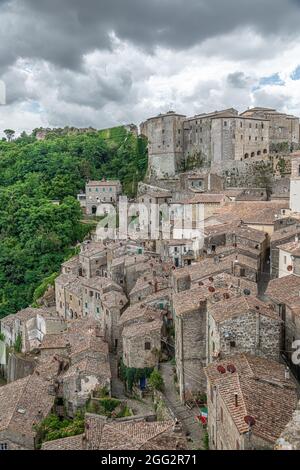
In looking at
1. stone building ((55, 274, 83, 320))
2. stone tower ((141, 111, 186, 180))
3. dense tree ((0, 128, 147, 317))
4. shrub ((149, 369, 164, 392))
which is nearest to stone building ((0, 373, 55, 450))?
shrub ((149, 369, 164, 392))

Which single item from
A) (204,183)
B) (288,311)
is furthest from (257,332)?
(204,183)

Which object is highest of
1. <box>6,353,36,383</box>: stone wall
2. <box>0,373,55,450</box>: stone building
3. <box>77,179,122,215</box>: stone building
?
<box>77,179,122,215</box>: stone building

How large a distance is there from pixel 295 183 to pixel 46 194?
155 ft

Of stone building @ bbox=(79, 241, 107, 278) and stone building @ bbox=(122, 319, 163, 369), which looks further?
stone building @ bbox=(79, 241, 107, 278)

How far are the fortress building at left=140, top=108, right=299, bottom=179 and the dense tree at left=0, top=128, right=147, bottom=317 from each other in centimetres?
724

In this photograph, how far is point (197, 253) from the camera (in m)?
42.7

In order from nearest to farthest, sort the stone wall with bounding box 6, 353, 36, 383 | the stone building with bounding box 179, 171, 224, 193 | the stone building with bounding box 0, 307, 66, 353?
the stone wall with bounding box 6, 353, 36, 383, the stone building with bounding box 0, 307, 66, 353, the stone building with bounding box 179, 171, 224, 193

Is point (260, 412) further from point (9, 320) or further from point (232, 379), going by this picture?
point (9, 320)

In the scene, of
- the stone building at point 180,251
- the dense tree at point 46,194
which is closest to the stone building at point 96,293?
the stone building at point 180,251

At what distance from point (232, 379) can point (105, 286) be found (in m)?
22.5

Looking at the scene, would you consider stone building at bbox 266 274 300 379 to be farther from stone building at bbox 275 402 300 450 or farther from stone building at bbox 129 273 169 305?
stone building at bbox 129 273 169 305

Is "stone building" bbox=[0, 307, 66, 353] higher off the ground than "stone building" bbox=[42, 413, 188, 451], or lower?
lower

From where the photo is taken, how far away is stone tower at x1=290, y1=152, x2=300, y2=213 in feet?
145

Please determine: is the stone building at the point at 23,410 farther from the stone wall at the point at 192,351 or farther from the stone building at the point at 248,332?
the stone building at the point at 248,332
